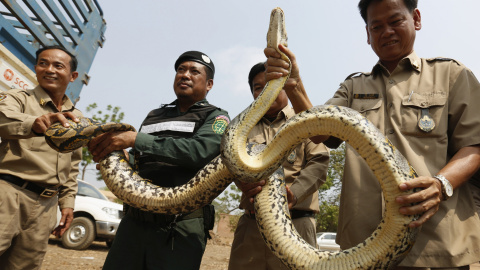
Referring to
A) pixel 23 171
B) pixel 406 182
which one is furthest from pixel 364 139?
pixel 23 171

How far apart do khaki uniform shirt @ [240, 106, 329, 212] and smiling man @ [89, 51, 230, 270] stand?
0.64m

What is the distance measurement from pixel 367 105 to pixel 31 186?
3.63m

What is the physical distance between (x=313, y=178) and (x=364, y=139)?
4.81 feet

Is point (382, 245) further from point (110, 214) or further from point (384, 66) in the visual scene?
point (110, 214)

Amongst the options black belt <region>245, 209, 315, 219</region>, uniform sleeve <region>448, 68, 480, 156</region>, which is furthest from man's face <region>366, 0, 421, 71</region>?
black belt <region>245, 209, 315, 219</region>

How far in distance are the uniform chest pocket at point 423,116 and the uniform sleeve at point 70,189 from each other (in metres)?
3.99

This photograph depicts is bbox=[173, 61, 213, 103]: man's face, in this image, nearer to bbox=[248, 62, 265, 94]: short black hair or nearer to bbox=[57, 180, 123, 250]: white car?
bbox=[248, 62, 265, 94]: short black hair

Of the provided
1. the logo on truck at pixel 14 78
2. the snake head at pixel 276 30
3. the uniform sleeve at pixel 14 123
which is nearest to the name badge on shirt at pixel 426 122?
the snake head at pixel 276 30

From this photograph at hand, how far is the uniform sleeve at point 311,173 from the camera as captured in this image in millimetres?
3495

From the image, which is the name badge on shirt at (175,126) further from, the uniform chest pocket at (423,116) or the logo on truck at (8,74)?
the logo on truck at (8,74)

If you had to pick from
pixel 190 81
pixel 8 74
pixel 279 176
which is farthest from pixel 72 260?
pixel 279 176

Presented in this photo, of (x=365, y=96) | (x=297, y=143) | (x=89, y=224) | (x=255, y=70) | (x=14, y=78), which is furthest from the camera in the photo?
(x=89, y=224)

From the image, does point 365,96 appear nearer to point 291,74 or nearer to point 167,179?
point 291,74

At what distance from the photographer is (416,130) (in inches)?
96.3
